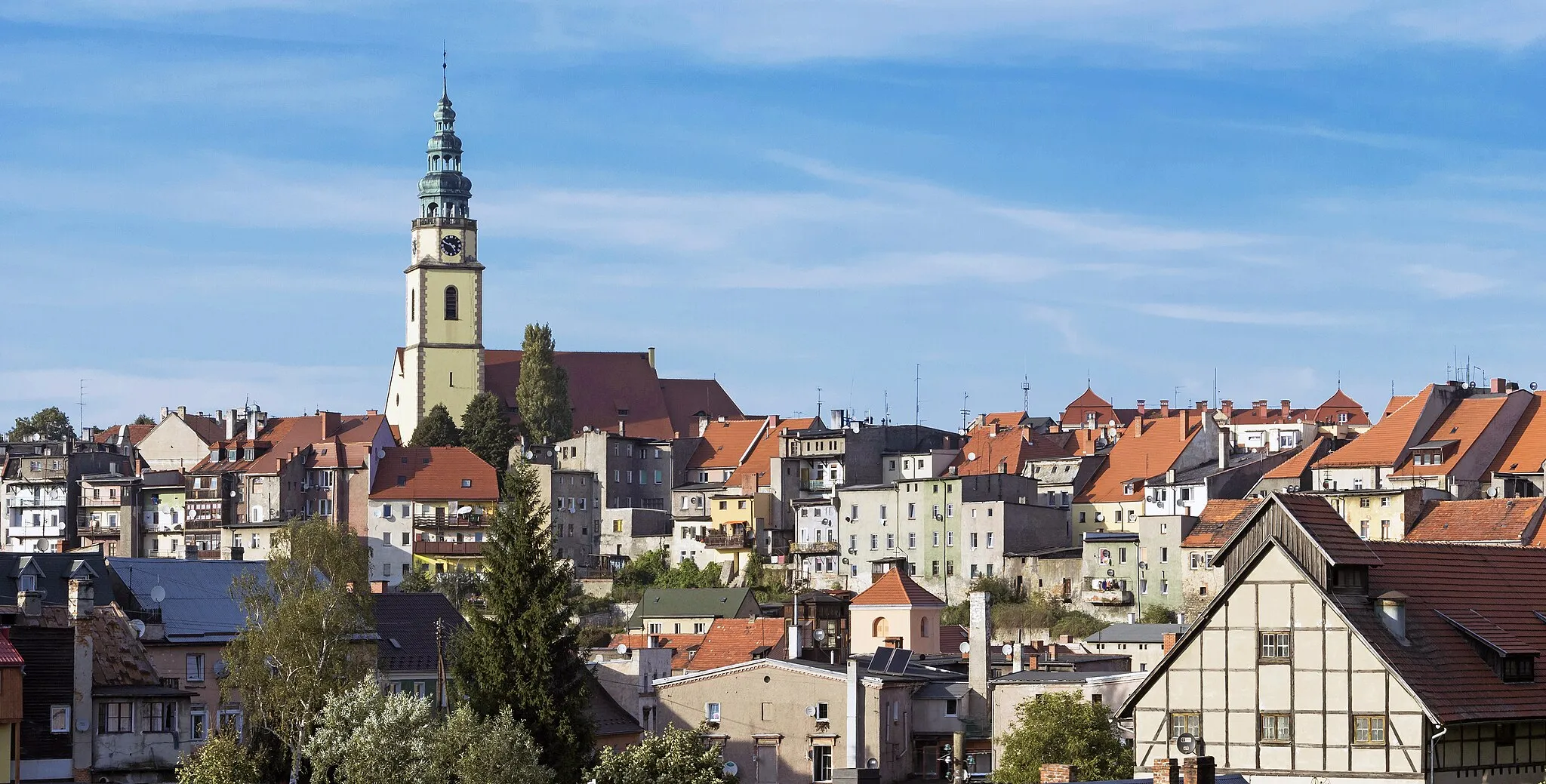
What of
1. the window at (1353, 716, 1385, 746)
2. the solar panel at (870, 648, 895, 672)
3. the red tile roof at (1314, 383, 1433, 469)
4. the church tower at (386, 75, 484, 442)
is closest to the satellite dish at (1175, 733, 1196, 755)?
the window at (1353, 716, 1385, 746)

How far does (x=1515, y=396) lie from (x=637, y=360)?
6561 centimetres

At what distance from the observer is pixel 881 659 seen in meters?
75.6

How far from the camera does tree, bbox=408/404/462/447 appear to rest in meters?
142

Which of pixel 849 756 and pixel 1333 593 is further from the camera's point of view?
pixel 849 756

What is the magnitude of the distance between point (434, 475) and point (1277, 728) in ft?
292

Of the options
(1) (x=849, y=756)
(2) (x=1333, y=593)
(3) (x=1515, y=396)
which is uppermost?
(3) (x=1515, y=396)

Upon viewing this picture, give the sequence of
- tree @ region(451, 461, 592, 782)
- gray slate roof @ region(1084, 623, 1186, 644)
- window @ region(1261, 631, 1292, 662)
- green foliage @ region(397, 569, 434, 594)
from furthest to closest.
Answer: green foliage @ region(397, 569, 434, 594), gray slate roof @ region(1084, 623, 1186, 644), tree @ region(451, 461, 592, 782), window @ region(1261, 631, 1292, 662)

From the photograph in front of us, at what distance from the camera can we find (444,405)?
15038cm

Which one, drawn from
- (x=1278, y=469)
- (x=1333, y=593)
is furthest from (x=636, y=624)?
(x=1333, y=593)

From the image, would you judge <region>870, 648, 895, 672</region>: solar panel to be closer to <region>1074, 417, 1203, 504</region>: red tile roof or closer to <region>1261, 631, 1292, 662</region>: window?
<region>1261, 631, 1292, 662</region>: window

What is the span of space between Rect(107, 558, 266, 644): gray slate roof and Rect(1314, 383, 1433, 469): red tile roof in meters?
54.9

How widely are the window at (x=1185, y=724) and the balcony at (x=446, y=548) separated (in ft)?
269

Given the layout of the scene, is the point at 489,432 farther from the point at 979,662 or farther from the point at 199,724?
the point at 199,724

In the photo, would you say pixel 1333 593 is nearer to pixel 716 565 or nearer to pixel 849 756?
pixel 849 756
